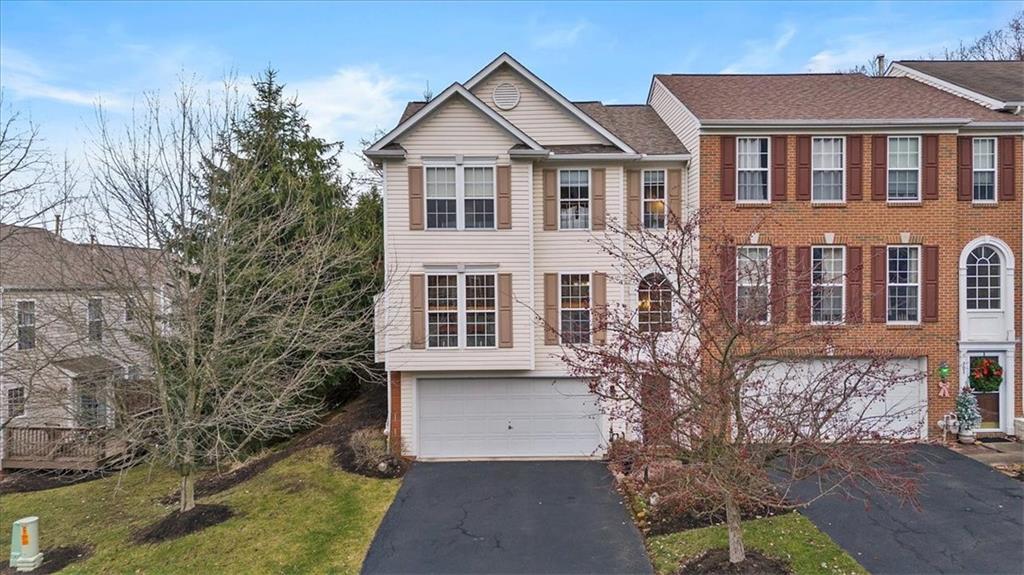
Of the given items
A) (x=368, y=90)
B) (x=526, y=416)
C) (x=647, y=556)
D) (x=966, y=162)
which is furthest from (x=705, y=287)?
(x=368, y=90)

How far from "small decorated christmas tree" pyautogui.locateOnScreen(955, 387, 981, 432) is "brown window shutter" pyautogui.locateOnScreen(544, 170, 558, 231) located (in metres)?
11.5

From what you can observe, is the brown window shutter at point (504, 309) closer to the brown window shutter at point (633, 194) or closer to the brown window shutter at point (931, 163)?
the brown window shutter at point (633, 194)

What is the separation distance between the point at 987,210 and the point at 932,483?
787 cm

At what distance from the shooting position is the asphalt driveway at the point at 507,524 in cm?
855

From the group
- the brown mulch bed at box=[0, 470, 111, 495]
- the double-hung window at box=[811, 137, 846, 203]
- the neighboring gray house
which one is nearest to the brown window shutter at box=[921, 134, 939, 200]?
Answer: the double-hung window at box=[811, 137, 846, 203]

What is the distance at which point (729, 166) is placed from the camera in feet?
45.4

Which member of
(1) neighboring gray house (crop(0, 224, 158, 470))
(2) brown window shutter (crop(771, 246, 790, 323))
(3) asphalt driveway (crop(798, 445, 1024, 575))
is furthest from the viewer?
(1) neighboring gray house (crop(0, 224, 158, 470))

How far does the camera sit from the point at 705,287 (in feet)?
23.4

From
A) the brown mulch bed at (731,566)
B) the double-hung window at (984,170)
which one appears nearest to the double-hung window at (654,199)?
the double-hung window at (984,170)

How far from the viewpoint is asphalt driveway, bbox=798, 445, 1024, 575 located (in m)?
8.05

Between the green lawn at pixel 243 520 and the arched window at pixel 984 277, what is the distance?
16.0 m

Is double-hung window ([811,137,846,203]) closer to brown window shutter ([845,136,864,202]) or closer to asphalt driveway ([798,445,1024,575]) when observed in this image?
brown window shutter ([845,136,864,202])

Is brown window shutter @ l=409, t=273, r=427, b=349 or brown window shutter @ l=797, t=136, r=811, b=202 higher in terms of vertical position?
brown window shutter @ l=797, t=136, r=811, b=202

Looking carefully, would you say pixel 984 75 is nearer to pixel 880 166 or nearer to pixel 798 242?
pixel 880 166
